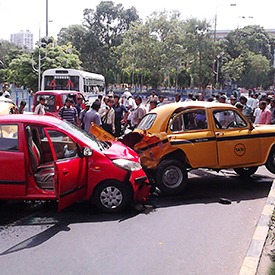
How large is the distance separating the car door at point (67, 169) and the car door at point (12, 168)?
0.49 m

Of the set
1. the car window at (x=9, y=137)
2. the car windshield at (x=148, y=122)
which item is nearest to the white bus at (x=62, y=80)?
the car windshield at (x=148, y=122)

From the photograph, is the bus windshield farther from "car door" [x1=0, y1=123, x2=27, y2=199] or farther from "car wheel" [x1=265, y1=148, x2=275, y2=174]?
"car door" [x1=0, y1=123, x2=27, y2=199]

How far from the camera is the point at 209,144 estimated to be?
8266mm

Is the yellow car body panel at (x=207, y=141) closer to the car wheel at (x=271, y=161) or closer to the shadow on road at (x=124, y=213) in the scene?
the car wheel at (x=271, y=161)

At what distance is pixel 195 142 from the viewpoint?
26.9ft

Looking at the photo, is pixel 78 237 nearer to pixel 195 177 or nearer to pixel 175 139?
pixel 175 139

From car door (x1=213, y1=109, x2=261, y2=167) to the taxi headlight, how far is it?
208cm

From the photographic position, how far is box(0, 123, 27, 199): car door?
21.2 ft

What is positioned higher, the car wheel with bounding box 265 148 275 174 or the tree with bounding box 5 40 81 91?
the tree with bounding box 5 40 81 91

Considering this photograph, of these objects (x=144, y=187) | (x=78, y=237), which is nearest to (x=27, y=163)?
(x=78, y=237)

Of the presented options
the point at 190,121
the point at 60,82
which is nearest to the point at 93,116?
the point at 190,121

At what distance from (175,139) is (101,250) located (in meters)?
3.26

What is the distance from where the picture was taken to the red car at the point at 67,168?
6.48 metres

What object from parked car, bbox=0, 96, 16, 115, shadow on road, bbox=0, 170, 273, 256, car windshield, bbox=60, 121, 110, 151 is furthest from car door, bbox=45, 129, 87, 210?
parked car, bbox=0, 96, 16, 115
